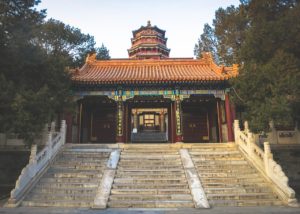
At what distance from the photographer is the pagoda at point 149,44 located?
28303 millimetres

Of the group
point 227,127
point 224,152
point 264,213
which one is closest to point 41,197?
point 264,213

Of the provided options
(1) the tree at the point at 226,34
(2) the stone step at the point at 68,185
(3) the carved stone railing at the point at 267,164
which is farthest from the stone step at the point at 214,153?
(1) the tree at the point at 226,34

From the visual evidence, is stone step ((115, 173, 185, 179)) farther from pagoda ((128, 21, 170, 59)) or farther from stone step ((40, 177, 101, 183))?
pagoda ((128, 21, 170, 59))

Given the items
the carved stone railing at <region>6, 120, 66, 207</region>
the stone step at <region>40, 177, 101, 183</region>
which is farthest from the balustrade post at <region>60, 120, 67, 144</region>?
the stone step at <region>40, 177, 101, 183</region>

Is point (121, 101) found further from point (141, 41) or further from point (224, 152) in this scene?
point (141, 41)

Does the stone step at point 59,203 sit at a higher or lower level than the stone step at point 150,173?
lower

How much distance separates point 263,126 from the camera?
31.2 feet

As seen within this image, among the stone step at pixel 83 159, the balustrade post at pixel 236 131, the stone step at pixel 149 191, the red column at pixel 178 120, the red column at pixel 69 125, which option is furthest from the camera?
the red column at pixel 178 120

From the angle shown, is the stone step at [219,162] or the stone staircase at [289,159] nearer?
the stone step at [219,162]

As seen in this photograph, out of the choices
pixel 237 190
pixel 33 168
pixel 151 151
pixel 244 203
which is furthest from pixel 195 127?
pixel 33 168

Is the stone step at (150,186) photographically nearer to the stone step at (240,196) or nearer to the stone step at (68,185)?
the stone step at (68,185)

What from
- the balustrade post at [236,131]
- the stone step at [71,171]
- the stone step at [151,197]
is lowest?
the stone step at [151,197]

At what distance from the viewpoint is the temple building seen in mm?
13578

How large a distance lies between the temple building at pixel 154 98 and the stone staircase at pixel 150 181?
283 centimetres
